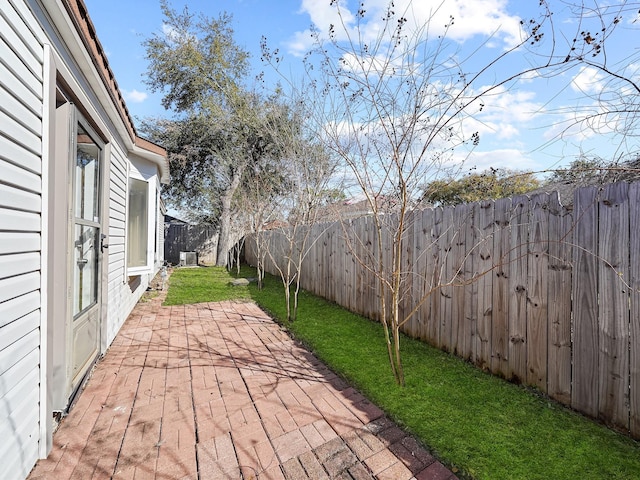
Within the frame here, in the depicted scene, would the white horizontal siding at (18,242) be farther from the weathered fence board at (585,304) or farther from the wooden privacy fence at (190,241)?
the wooden privacy fence at (190,241)

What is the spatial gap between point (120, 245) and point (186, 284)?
419 centimetres

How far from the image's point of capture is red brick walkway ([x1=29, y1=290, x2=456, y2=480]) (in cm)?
169

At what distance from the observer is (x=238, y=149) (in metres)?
11.9

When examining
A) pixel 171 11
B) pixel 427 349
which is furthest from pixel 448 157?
pixel 171 11

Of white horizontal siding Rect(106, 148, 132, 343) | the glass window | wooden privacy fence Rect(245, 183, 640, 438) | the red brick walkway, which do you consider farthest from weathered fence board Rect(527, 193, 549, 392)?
the glass window

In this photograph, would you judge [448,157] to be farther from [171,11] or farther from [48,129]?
[171,11]

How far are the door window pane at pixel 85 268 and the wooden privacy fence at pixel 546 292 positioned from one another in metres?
2.26

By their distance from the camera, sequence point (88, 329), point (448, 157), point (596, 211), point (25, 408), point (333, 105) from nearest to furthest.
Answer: point (25, 408) < point (596, 211) < point (88, 329) < point (448, 157) < point (333, 105)

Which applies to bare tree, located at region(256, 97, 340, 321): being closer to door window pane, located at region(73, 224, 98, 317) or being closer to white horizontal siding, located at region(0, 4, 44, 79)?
door window pane, located at region(73, 224, 98, 317)

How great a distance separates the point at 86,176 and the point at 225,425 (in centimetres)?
238

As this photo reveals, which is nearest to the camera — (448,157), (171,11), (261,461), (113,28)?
(261,461)

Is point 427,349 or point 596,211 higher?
point 596,211

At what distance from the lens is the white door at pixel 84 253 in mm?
2379

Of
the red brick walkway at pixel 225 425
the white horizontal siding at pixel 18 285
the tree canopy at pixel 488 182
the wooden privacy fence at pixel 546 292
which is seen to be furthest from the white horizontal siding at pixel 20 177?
the tree canopy at pixel 488 182
